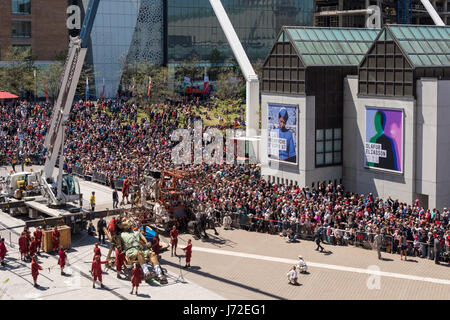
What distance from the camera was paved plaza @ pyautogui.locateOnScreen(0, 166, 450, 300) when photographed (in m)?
24.3

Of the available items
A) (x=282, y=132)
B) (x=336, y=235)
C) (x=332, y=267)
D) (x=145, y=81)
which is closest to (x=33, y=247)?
(x=332, y=267)

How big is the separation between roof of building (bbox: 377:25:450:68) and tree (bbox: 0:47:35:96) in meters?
57.2

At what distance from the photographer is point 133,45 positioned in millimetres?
98875

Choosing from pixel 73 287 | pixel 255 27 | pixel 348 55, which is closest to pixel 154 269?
pixel 73 287

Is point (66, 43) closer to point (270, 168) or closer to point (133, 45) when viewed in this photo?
point (133, 45)

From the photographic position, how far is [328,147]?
4172 centimetres

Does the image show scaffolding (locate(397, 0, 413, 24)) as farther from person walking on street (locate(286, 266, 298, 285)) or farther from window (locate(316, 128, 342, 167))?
person walking on street (locate(286, 266, 298, 285))

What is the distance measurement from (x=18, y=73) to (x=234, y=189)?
55.5 m

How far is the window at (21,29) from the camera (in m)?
93.7

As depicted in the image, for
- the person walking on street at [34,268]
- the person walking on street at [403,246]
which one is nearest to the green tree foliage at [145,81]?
Result: the person walking on street at [403,246]

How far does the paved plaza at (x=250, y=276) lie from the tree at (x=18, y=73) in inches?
2228

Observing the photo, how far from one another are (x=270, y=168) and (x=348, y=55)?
8.56 metres

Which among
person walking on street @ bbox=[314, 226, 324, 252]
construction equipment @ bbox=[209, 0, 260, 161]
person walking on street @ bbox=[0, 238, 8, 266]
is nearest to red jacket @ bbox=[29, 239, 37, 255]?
person walking on street @ bbox=[0, 238, 8, 266]

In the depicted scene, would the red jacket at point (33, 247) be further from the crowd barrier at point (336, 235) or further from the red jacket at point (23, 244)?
the crowd barrier at point (336, 235)
